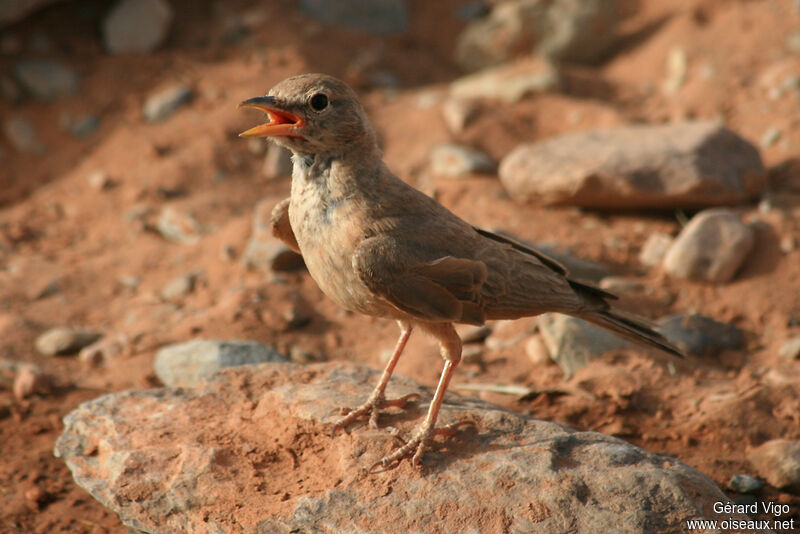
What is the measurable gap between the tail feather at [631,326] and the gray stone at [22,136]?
8.07 metres

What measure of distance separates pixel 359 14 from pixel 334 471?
29.2 ft

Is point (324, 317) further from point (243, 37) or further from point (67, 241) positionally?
point (243, 37)

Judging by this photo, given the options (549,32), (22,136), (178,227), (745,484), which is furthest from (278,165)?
(745,484)

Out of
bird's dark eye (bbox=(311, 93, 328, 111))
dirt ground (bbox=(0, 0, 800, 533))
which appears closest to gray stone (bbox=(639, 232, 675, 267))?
dirt ground (bbox=(0, 0, 800, 533))

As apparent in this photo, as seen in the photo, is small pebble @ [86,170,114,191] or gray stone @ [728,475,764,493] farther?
small pebble @ [86,170,114,191]

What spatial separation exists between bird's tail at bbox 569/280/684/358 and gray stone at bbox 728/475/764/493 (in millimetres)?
862

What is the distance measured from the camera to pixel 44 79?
36.9 ft

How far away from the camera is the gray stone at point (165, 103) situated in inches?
433

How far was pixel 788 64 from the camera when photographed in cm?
1033

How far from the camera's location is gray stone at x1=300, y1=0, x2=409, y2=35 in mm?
12281

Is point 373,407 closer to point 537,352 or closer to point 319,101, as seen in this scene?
point 319,101

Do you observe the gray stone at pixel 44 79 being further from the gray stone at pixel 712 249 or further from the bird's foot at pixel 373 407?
the gray stone at pixel 712 249

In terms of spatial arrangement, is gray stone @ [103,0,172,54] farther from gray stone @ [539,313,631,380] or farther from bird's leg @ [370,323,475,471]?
bird's leg @ [370,323,475,471]

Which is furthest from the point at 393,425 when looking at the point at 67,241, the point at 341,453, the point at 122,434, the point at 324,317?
the point at 67,241
